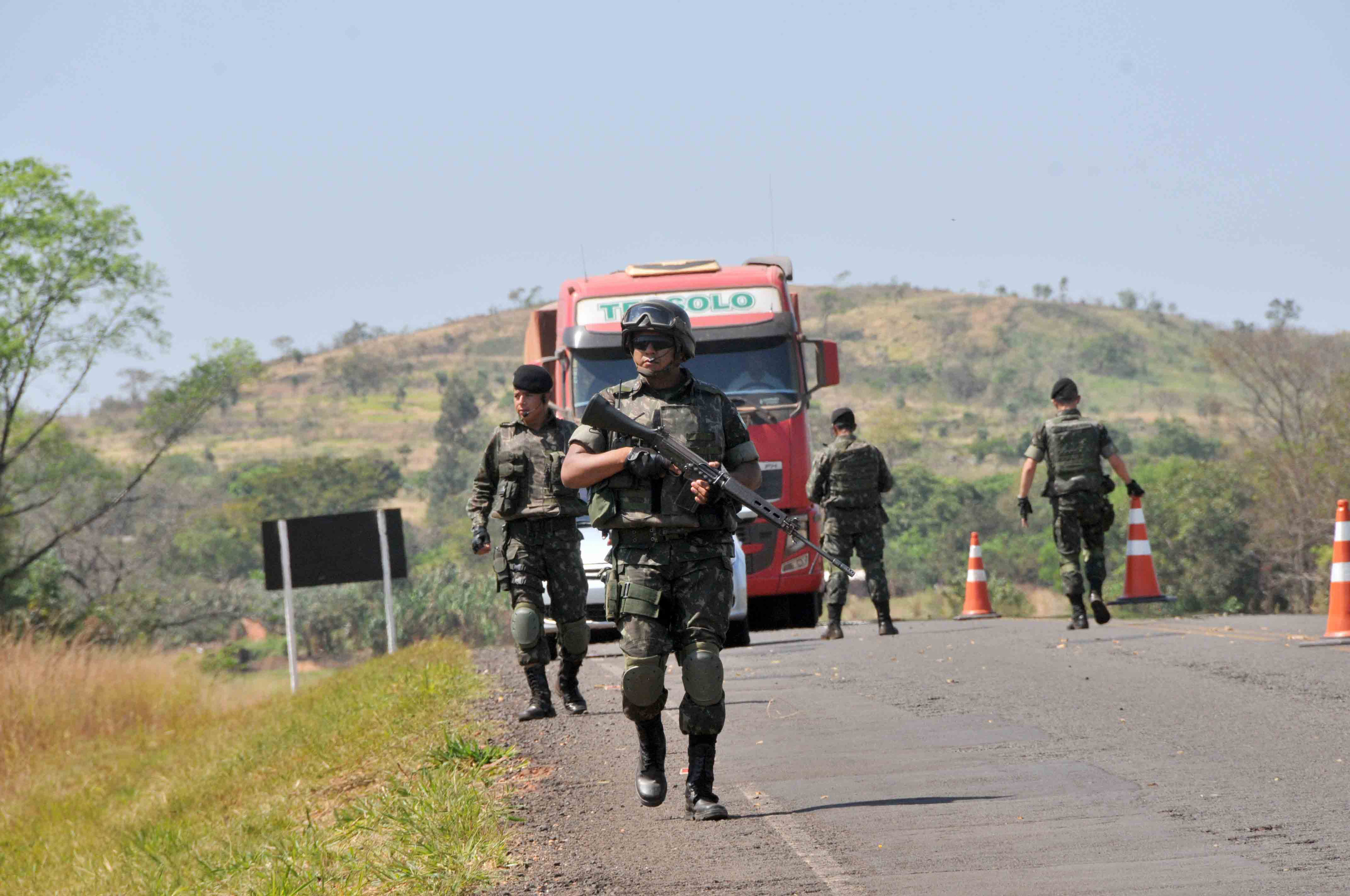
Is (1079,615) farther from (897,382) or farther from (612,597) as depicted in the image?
(897,382)

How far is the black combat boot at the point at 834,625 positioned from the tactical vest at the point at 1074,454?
229 cm

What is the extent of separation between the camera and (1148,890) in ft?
15.5

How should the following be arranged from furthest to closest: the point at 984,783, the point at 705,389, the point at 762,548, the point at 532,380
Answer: the point at 762,548
the point at 532,380
the point at 984,783
the point at 705,389

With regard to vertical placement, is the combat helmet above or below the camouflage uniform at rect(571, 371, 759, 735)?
above

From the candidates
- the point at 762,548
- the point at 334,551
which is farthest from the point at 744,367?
the point at 334,551

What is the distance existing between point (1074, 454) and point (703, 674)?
26.4 feet

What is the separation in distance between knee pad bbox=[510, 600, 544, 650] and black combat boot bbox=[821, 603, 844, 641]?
5496 millimetres

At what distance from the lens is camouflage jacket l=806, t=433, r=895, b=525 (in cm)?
1420

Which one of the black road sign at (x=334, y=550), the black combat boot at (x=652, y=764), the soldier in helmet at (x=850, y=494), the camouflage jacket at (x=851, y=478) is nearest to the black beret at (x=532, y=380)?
the black combat boot at (x=652, y=764)

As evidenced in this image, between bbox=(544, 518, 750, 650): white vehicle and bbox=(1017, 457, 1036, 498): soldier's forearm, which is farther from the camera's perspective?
bbox=(1017, 457, 1036, 498): soldier's forearm

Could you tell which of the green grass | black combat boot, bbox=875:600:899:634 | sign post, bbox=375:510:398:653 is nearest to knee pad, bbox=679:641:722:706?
the green grass

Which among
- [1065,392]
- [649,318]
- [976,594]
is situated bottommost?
[976,594]

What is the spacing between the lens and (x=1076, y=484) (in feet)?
43.9

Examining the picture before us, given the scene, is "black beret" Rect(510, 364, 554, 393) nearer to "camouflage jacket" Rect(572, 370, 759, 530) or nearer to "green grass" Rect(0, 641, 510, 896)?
"green grass" Rect(0, 641, 510, 896)
